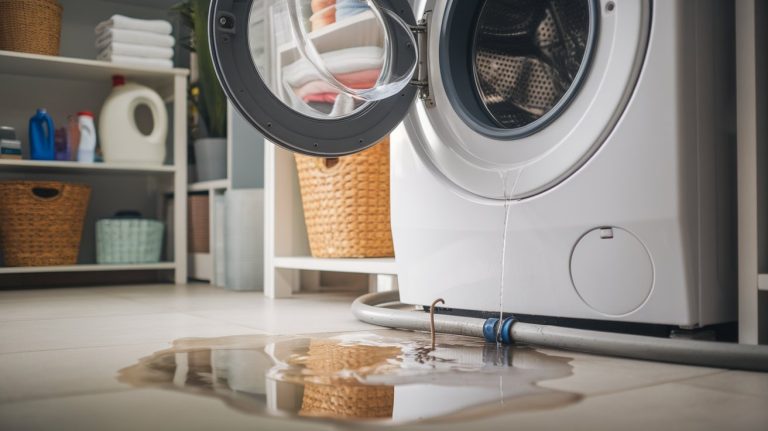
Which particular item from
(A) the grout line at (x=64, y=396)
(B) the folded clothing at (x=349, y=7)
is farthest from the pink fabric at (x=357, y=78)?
(A) the grout line at (x=64, y=396)

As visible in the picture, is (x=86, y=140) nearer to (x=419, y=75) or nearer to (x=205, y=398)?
(x=419, y=75)

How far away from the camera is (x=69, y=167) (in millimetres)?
2881

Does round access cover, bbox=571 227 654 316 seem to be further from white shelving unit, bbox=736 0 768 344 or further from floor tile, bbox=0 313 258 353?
floor tile, bbox=0 313 258 353

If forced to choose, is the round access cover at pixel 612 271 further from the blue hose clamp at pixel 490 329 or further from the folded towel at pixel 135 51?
the folded towel at pixel 135 51

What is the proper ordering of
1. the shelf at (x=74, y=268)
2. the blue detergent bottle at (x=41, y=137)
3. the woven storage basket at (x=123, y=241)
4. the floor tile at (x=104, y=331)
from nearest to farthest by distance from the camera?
the floor tile at (x=104, y=331), the shelf at (x=74, y=268), the blue detergent bottle at (x=41, y=137), the woven storage basket at (x=123, y=241)

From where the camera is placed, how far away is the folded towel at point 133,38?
2951 mm

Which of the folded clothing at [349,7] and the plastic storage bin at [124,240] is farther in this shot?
the plastic storage bin at [124,240]

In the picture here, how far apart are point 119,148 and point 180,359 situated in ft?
6.68

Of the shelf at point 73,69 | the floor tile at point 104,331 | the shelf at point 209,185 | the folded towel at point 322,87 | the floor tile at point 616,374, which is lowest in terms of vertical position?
the floor tile at point 104,331

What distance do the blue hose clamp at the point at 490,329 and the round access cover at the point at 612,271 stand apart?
14 centimetres

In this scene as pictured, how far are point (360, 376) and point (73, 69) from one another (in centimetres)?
247

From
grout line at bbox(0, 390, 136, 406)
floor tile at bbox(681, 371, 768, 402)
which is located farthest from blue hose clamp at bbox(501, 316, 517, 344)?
grout line at bbox(0, 390, 136, 406)

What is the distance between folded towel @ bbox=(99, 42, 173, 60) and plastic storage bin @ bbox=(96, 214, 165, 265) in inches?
25.6

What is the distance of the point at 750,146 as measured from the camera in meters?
1.10
